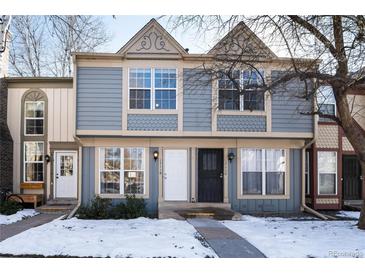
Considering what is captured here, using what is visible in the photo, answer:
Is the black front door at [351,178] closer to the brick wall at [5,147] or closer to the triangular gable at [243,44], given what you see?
the triangular gable at [243,44]

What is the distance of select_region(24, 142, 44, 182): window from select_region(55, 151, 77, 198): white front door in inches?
27.2

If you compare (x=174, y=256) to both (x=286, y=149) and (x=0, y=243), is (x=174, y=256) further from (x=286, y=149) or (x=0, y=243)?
(x=286, y=149)

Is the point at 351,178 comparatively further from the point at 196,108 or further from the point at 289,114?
the point at 196,108

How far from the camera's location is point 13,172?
49.5ft

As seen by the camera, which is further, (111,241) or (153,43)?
(153,43)

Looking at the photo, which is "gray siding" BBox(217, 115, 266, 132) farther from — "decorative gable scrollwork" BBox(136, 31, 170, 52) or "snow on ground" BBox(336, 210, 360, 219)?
"snow on ground" BBox(336, 210, 360, 219)

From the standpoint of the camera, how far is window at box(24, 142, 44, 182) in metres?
15.1

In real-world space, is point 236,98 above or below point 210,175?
above

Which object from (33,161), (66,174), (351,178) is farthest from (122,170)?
(351,178)

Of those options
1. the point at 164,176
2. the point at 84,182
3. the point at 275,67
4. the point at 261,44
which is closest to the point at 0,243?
the point at 84,182

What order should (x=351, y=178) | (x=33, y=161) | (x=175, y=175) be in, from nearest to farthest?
1. (x=175, y=175)
2. (x=33, y=161)
3. (x=351, y=178)

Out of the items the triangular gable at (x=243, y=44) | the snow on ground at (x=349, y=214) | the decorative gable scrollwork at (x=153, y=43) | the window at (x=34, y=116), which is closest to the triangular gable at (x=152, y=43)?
the decorative gable scrollwork at (x=153, y=43)

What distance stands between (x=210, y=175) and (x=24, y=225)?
6153 millimetres

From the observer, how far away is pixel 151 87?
1291 centimetres
